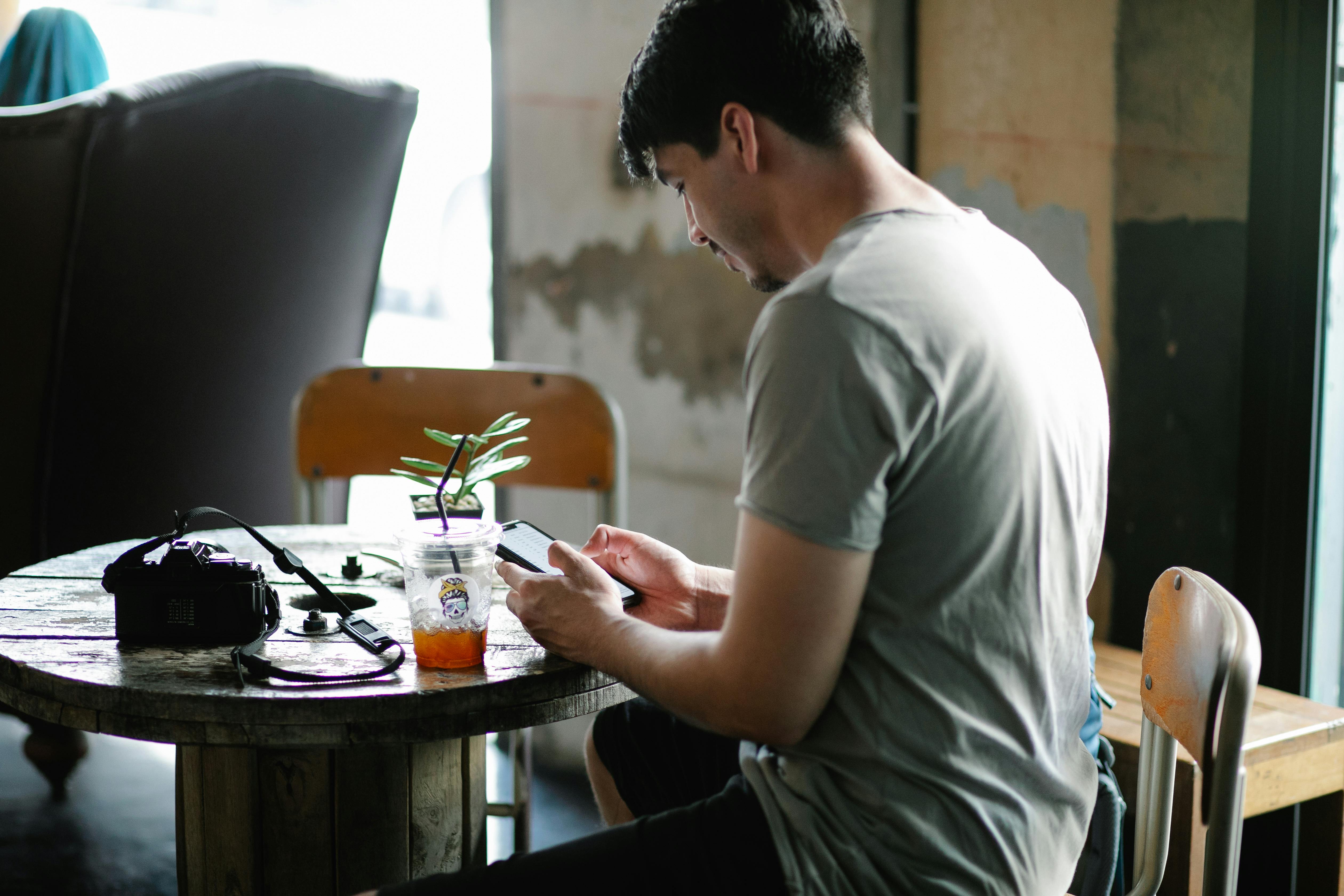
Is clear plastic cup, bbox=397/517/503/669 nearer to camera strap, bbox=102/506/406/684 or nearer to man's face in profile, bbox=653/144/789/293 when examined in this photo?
camera strap, bbox=102/506/406/684

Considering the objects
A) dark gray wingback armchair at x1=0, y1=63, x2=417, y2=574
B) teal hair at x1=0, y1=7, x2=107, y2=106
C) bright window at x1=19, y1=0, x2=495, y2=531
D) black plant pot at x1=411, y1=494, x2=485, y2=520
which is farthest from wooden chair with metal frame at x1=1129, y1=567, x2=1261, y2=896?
teal hair at x1=0, y1=7, x2=107, y2=106

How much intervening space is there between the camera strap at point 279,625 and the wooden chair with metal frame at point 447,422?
921 mm

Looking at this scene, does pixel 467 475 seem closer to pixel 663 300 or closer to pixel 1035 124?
pixel 663 300

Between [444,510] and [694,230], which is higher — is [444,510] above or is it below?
below

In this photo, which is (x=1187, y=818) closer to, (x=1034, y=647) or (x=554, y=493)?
(x=1034, y=647)

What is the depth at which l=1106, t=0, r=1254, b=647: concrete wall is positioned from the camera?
2.15 meters

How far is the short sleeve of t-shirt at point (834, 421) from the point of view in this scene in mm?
867

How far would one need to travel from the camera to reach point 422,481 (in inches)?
57.1

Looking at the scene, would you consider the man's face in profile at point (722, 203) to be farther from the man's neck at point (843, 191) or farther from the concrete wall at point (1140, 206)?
the concrete wall at point (1140, 206)

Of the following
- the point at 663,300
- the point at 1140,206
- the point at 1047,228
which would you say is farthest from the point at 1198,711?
the point at 663,300

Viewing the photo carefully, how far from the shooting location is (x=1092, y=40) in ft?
7.81

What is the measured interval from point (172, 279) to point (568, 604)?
1699 millimetres

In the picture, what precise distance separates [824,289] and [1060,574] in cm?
34

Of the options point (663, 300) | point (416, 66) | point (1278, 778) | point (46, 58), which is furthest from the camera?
point (416, 66)
